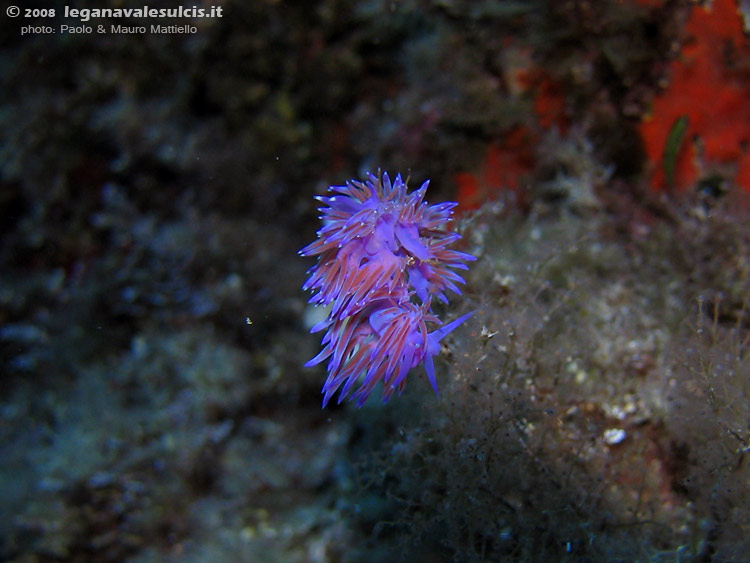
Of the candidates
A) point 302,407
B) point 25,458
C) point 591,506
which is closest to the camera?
point 591,506

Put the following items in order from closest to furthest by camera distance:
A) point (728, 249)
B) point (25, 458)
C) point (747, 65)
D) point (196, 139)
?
1. point (728, 249)
2. point (747, 65)
3. point (25, 458)
4. point (196, 139)

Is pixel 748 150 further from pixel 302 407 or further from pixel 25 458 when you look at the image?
pixel 25 458

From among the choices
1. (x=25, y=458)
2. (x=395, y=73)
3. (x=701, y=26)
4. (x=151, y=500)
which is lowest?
(x=151, y=500)

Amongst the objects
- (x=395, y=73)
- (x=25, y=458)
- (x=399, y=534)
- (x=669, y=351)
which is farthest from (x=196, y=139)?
(x=669, y=351)

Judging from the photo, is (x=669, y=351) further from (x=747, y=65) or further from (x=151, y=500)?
(x=151, y=500)

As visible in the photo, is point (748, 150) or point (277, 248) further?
point (277, 248)

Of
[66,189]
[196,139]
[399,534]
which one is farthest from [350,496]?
[66,189]

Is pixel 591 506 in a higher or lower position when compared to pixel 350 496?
lower
